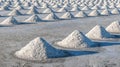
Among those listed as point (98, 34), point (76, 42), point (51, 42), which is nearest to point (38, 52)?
point (76, 42)

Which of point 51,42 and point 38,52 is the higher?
point 38,52

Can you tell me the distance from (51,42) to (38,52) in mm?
5561

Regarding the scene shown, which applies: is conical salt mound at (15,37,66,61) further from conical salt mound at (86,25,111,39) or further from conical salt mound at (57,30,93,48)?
conical salt mound at (86,25,111,39)

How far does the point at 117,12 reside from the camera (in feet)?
165

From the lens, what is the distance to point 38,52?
22.0 meters

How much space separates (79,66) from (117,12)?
→ 3188cm

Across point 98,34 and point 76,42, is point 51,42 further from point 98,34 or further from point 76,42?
point 98,34

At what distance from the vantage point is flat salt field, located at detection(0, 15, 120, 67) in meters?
20.8

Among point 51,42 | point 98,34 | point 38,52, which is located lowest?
point 51,42

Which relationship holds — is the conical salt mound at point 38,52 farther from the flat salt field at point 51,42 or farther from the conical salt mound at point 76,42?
the conical salt mound at point 76,42

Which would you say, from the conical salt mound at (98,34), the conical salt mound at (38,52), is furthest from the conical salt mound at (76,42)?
the conical salt mound at (98,34)

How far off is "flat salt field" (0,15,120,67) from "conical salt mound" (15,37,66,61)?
0.65 m

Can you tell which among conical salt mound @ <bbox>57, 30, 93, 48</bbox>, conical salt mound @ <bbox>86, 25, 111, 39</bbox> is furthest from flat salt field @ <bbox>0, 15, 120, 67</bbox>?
conical salt mound @ <bbox>86, 25, 111, 39</bbox>

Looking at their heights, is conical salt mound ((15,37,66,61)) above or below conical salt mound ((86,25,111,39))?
above
